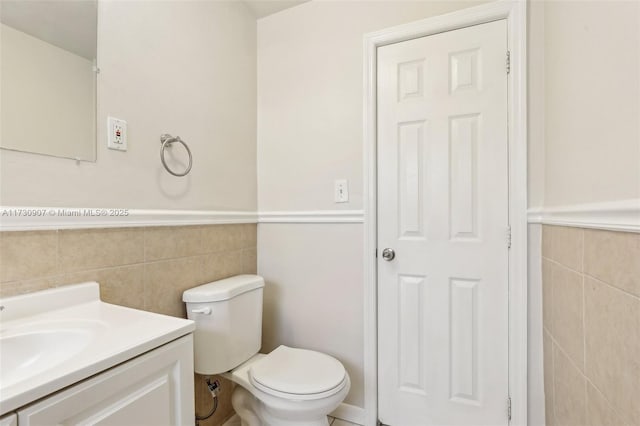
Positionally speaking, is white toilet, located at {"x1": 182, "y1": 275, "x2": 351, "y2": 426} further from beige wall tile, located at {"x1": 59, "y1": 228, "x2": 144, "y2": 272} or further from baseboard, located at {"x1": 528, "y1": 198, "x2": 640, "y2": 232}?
baseboard, located at {"x1": 528, "y1": 198, "x2": 640, "y2": 232}

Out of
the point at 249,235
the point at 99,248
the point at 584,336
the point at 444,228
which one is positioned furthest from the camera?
the point at 249,235

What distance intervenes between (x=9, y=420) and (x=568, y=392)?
4.58ft

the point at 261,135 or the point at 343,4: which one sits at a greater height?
the point at 343,4

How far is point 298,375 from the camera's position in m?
1.29

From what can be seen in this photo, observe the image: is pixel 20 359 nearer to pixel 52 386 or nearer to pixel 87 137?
pixel 52 386

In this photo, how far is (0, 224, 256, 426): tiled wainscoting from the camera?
35.2 inches

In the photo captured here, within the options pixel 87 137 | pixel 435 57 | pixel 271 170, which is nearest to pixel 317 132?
pixel 271 170

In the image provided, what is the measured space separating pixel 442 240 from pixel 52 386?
1414mm

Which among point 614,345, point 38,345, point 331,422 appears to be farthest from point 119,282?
point 614,345

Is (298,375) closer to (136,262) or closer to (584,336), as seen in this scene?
(136,262)

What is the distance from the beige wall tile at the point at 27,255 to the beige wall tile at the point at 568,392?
158 cm

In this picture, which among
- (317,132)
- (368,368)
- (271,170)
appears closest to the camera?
(368,368)

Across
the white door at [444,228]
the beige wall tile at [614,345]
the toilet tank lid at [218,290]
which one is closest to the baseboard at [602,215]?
the beige wall tile at [614,345]

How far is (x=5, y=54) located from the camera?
88 cm
